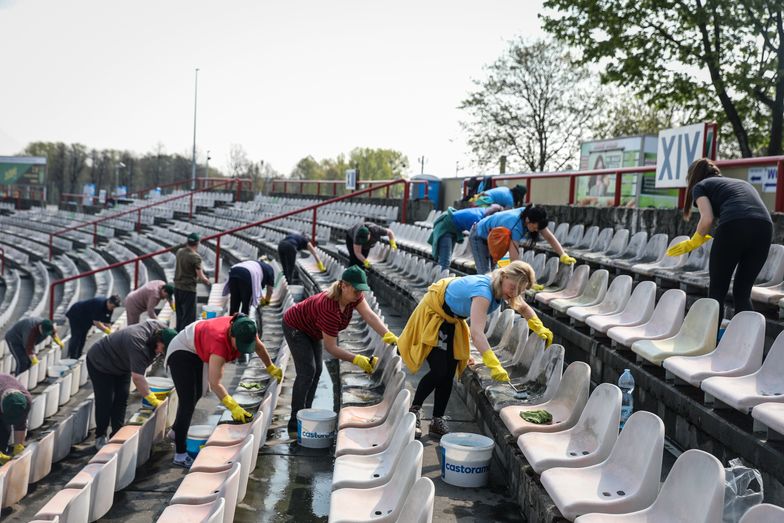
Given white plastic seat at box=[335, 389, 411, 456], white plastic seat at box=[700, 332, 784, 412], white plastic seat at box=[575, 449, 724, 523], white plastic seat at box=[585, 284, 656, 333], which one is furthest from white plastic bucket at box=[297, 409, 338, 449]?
white plastic seat at box=[575, 449, 724, 523]

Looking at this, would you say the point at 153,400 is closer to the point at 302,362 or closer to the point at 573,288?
the point at 302,362

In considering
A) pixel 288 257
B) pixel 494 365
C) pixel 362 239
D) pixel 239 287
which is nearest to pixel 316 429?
pixel 494 365

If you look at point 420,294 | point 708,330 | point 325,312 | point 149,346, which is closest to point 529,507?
point 708,330

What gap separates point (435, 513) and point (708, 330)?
1803 mm

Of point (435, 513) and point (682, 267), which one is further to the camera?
point (682, 267)

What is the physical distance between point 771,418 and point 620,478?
0.64 m

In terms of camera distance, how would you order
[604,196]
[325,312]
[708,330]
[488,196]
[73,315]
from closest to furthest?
1. [708,330]
2. [325,312]
3. [488,196]
4. [73,315]
5. [604,196]

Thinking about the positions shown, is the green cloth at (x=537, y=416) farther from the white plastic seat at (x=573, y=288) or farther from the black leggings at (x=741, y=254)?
the white plastic seat at (x=573, y=288)

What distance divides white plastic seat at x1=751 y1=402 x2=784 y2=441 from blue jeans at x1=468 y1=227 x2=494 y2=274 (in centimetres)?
439

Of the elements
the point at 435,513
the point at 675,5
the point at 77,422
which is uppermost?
the point at 675,5

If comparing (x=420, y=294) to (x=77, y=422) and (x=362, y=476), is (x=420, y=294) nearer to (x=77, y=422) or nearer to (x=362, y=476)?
(x=77, y=422)

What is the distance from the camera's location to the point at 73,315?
10.6 metres

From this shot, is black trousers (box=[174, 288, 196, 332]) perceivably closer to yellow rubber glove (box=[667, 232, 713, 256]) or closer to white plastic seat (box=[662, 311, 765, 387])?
yellow rubber glove (box=[667, 232, 713, 256])

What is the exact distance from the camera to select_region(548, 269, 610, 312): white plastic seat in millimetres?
5844
